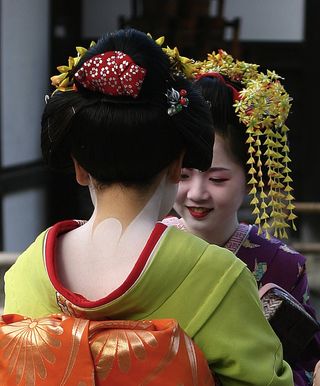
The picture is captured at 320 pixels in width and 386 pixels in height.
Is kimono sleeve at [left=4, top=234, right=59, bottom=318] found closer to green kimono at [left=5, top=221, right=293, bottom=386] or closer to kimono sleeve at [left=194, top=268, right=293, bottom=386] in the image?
green kimono at [left=5, top=221, right=293, bottom=386]

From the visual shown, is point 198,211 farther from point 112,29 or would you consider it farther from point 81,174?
point 112,29

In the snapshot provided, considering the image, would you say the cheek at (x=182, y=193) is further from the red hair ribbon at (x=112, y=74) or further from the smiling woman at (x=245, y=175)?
the red hair ribbon at (x=112, y=74)

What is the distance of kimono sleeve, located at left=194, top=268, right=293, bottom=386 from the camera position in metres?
2.11

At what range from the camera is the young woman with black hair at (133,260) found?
2.08 m

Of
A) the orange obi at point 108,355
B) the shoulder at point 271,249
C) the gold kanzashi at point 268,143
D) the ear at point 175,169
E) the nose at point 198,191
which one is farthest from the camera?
the shoulder at point 271,249

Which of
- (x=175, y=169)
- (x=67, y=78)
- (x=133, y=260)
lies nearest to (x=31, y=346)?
(x=133, y=260)

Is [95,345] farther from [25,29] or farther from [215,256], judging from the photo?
[25,29]

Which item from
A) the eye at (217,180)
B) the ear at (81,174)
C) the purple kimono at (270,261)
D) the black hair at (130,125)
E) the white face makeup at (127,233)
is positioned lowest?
the purple kimono at (270,261)

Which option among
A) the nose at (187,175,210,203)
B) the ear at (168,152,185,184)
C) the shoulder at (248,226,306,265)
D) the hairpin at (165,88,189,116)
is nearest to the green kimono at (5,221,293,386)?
the ear at (168,152,185,184)

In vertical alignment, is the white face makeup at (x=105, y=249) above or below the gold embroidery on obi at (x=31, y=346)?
above

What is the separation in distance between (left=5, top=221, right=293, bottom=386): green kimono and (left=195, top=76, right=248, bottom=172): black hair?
82cm

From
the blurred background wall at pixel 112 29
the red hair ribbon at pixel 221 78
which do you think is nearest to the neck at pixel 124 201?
the red hair ribbon at pixel 221 78

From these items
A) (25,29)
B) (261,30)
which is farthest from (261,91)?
(261,30)

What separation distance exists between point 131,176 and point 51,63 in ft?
20.7
